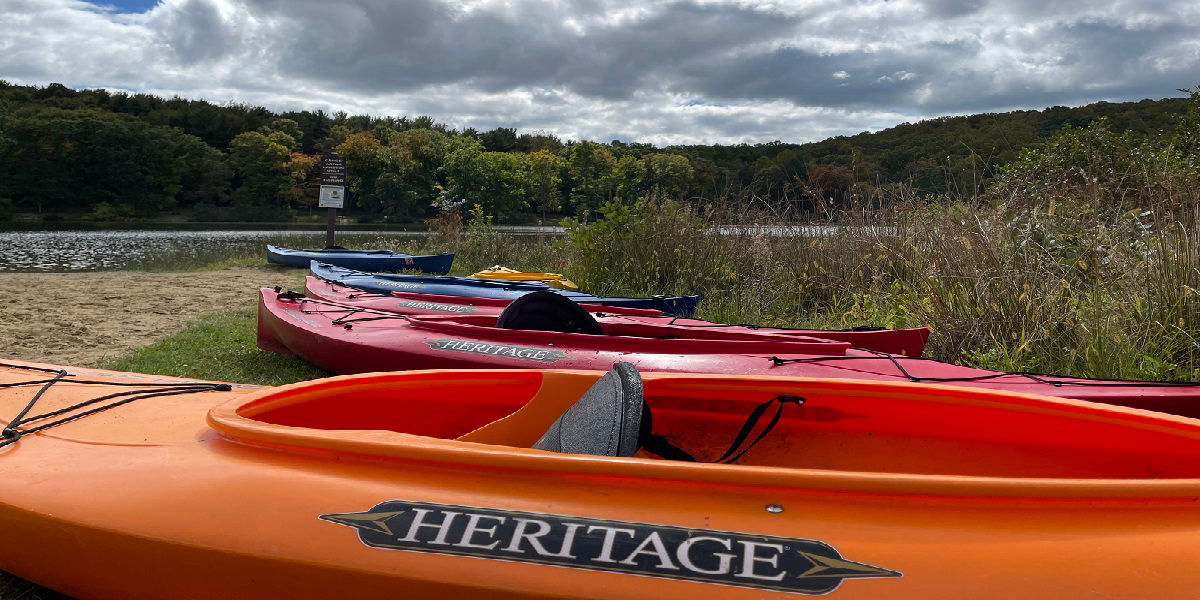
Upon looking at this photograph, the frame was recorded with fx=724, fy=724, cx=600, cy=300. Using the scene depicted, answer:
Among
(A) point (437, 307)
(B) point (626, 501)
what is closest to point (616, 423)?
(B) point (626, 501)

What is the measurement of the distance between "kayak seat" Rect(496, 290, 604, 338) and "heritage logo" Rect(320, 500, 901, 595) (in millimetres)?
2813

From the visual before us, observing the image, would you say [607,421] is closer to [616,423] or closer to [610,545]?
[616,423]

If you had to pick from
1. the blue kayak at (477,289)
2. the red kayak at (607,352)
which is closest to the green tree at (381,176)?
the blue kayak at (477,289)

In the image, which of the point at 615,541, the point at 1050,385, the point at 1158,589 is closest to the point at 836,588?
the point at 615,541

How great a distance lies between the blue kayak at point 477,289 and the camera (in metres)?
6.68

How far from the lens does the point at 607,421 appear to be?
77.2 inches

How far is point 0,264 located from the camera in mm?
15828

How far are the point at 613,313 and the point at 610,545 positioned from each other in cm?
429

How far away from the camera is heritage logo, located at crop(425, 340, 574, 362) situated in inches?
163

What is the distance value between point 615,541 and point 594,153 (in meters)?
48.1

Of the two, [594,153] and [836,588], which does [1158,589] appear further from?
[594,153]

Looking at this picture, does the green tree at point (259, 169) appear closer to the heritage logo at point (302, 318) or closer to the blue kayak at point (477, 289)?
the blue kayak at point (477, 289)

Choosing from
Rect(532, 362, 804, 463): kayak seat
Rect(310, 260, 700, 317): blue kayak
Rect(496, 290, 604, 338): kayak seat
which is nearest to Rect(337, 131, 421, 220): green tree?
Rect(310, 260, 700, 317): blue kayak

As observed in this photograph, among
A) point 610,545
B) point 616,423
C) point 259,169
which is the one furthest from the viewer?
point 259,169
